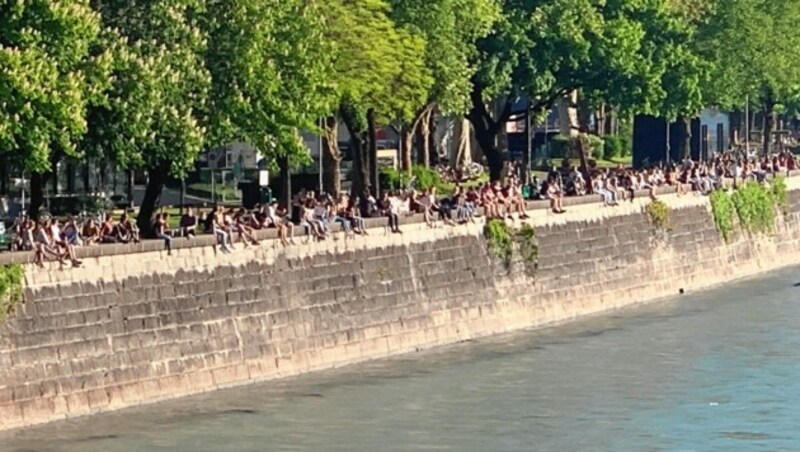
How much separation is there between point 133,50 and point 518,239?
16308 mm

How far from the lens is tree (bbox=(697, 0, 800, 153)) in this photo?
90.0 m

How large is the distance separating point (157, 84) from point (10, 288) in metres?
7.52

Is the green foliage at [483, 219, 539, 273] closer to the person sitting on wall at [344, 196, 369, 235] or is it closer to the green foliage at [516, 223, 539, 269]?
the green foliage at [516, 223, 539, 269]

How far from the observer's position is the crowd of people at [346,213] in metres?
43.8

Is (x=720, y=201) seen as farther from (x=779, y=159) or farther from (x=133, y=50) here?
(x=133, y=50)

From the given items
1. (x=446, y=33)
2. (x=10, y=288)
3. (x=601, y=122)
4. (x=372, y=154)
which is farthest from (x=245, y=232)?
(x=601, y=122)

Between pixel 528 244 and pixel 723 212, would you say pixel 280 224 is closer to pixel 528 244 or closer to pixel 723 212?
pixel 528 244

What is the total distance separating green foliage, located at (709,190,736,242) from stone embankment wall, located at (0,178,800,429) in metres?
6.39

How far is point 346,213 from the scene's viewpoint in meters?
52.9

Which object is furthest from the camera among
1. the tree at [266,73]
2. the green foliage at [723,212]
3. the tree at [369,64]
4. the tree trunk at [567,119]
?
the tree trunk at [567,119]

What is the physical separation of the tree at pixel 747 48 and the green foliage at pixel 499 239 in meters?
31.1

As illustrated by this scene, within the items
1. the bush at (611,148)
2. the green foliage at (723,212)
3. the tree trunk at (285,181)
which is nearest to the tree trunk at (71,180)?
the tree trunk at (285,181)

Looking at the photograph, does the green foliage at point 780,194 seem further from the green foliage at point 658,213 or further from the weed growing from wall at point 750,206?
the green foliage at point 658,213

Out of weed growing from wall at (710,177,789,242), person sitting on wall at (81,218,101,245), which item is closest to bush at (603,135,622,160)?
weed growing from wall at (710,177,789,242)
